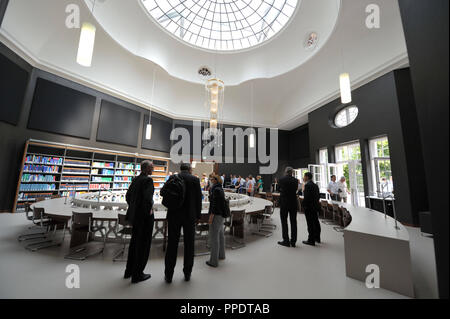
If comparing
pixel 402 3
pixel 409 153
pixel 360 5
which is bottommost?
pixel 409 153

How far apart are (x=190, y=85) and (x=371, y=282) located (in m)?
11.1

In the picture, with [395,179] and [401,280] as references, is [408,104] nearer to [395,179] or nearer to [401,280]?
[395,179]

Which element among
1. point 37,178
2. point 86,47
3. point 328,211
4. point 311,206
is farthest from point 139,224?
point 37,178

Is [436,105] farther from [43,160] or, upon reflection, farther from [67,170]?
[67,170]

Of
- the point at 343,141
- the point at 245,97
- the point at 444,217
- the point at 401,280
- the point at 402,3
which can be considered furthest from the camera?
the point at 245,97

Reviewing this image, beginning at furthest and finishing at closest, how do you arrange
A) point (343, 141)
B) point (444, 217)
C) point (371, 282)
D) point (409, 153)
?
1. point (343, 141)
2. point (409, 153)
3. point (371, 282)
4. point (444, 217)

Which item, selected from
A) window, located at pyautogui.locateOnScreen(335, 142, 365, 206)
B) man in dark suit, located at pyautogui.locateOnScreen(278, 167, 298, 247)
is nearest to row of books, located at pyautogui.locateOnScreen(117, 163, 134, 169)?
man in dark suit, located at pyautogui.locateOnScreen(278, 167, 298, 247)

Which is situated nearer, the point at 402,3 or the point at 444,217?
the point at 444,217

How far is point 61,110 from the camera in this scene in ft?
20.7

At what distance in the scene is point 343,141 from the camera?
23.0ft

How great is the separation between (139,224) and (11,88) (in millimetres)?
6980

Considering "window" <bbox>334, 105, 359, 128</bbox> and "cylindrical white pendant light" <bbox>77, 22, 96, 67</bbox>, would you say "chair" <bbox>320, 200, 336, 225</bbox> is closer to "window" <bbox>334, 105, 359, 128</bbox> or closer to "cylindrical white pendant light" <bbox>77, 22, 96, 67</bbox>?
"window" <bbox>334, 105, 359, 128</bbox>

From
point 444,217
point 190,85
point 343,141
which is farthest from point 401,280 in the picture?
point 190,85

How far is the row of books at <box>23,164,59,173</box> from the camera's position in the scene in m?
5.32
